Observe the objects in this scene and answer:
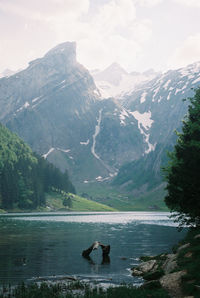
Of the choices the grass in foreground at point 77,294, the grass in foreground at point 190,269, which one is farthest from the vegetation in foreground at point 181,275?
the grass in foreground at point 77,294

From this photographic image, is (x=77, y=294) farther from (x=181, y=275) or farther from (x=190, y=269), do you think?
(x=190, y=269)

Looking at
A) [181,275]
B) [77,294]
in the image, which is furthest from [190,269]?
[77,294]

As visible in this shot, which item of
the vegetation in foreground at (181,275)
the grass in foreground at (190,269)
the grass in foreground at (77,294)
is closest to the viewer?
the grass in foreground at (190,269)

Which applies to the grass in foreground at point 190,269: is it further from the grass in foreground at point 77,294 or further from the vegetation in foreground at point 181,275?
the grass in foreground at point 77,294

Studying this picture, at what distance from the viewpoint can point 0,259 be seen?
55688 mm

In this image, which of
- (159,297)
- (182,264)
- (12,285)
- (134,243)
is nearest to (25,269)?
(12,285)

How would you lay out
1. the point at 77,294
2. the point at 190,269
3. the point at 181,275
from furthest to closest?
the point at 190,269 < the point at 181,275 < the point at 77,294

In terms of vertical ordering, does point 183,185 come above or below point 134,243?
above

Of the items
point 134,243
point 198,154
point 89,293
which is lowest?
point 134,243

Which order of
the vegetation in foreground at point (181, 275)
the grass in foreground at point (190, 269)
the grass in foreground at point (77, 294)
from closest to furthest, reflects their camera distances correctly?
the grass in foreground at point (190, 269) → the grass in foreground at point (77, 294) → the vegetation in foreground at point (181, 275)

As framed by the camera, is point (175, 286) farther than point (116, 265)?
No

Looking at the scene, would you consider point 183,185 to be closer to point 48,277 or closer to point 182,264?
point 182,264

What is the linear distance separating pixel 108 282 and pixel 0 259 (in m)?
21.7

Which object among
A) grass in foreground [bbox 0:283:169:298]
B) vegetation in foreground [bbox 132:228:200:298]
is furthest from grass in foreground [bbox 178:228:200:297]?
grass in foreground [bbox 0:283:169:298]
